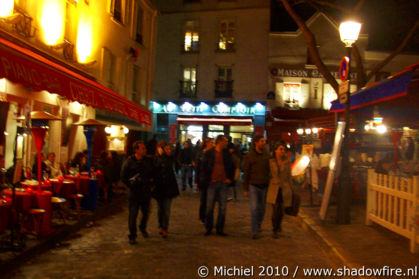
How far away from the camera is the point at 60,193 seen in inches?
330

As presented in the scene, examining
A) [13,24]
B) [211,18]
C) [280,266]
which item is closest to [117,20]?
[13,24]

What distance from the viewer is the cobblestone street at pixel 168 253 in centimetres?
525

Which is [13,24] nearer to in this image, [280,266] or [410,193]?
[280,266]

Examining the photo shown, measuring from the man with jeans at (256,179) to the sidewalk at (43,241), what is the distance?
341 cm

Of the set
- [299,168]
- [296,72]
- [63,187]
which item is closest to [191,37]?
[296,72]

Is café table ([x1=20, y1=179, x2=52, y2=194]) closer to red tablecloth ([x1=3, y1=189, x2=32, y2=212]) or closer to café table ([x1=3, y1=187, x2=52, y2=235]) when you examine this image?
café table ([x1=3, y1=187, x2=52, y2=235])

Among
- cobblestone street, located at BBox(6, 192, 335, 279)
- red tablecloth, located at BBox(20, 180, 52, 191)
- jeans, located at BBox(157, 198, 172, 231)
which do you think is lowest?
cobblestone street, located at BBox(6, 192, 335, 279)

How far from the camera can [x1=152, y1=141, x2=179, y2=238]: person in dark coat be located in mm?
6938

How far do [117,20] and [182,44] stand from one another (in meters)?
11.4

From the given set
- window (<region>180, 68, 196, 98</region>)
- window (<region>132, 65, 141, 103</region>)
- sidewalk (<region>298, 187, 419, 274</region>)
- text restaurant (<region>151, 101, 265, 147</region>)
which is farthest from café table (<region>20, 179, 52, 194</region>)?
window (<region>180, 68, 196, 98</region>)

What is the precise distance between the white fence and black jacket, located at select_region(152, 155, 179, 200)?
3850 millimetres

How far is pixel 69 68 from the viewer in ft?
39.6

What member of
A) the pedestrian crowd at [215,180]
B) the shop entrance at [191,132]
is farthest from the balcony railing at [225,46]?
the pedestrian crowd at [215,180]

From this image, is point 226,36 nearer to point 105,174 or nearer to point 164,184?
point 105,174
